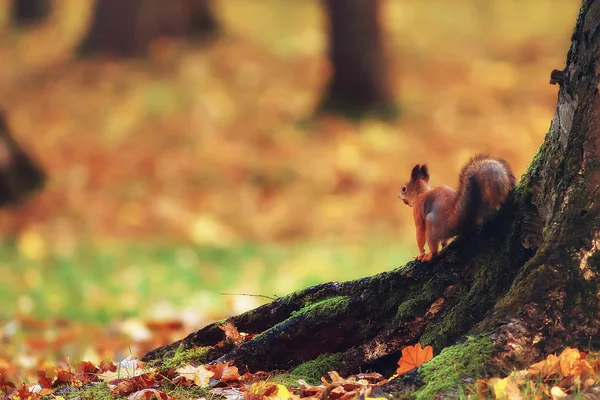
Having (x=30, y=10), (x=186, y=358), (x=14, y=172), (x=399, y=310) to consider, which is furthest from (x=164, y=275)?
(x=30, y=10)

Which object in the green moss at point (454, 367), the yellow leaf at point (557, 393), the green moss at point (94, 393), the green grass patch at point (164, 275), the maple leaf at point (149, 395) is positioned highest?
the green grass patch at point (164, 275)

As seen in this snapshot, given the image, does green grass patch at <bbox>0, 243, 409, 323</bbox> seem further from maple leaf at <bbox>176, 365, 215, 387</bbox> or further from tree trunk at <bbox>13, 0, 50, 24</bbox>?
tree trunk at <bbox>13, 0, 50, 24</bbox>

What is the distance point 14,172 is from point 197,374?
8.38 m

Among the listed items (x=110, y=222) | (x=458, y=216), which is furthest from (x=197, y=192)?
(x=458, y=216)

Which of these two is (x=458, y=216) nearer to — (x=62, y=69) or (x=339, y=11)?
(x=339, y=11)

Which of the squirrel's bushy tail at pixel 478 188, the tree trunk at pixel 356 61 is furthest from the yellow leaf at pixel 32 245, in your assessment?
the squirrel's bushy tail at pixel 478 188

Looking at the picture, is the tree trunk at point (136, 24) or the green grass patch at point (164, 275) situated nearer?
the green grass patch at point (164, 275)

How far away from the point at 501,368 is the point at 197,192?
8.34 m

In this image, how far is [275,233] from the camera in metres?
11.0

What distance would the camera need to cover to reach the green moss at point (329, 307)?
13.7 feet

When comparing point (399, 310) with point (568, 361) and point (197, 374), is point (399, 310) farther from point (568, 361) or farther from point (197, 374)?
point (197, 374)

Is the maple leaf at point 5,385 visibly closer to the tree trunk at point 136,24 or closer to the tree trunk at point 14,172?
the tree trunk at point 14,172

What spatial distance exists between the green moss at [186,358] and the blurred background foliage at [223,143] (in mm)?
1824

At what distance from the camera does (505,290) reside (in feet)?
12.8
